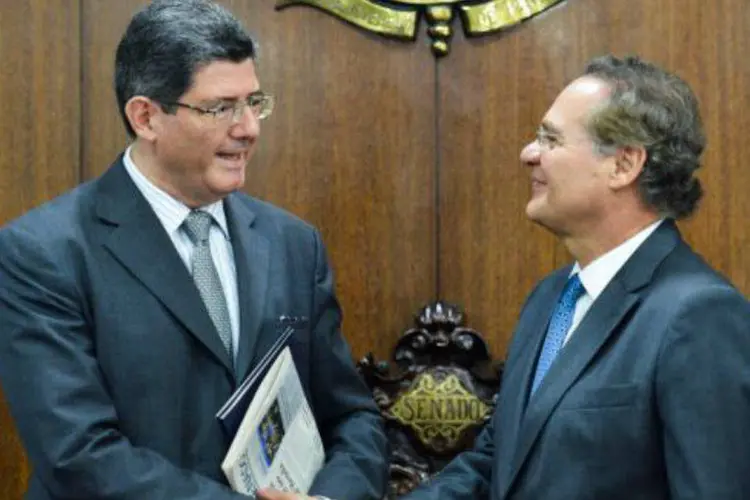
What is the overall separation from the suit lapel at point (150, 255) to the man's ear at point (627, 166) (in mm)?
629

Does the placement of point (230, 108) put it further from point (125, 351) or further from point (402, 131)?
point (402, 131)

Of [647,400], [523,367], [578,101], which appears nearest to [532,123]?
[578,101]

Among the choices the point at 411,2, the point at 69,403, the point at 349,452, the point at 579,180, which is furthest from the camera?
the point at 411,2

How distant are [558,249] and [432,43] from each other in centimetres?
50

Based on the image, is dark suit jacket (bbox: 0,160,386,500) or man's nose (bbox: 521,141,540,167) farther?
man's nose (bbox: 521,141,540,167)

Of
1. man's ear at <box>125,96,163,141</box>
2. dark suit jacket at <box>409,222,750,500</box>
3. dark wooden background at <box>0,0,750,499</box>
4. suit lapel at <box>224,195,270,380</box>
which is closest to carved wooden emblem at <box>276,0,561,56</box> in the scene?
dark wooden background at <box>0,0,750,499</box>

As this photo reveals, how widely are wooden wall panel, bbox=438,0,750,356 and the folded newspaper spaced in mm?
757

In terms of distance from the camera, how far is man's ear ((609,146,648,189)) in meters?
1.84

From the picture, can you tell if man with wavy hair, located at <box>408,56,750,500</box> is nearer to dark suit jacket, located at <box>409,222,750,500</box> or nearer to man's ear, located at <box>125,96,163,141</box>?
dark suit jacket, located at <box>409,222,750,500</box>

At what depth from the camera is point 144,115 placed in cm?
194

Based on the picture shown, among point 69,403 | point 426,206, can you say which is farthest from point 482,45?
point 69,403

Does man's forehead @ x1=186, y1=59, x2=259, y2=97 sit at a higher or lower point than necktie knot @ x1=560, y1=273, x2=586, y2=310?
higher

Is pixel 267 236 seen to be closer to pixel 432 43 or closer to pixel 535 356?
pixel 535 356

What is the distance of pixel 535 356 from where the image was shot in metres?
1.92
